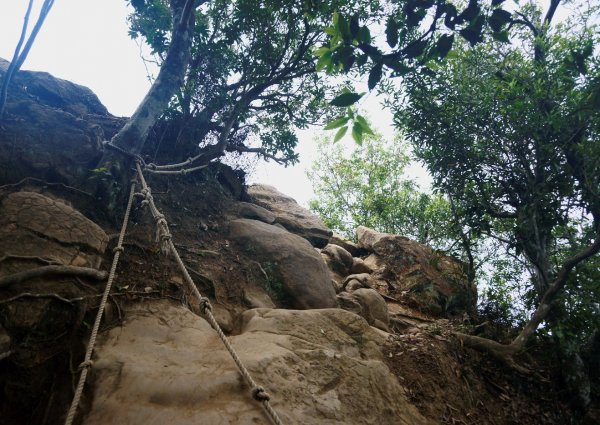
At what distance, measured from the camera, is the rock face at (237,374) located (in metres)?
2.14

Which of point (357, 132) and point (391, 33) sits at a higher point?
point (391, 33)

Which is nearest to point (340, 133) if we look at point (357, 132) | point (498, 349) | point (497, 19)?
point (357, 132)

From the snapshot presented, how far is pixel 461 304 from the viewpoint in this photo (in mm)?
7227

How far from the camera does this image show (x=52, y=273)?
105 inches

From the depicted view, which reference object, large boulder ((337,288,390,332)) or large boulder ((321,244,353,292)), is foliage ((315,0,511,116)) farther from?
large boulder ((321,244,353,292))

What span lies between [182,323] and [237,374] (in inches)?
37.2

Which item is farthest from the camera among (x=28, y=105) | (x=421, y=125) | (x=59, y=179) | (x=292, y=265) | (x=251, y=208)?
(x=251, y=208)

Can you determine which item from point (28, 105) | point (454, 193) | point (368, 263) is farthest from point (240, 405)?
point (368, 263)

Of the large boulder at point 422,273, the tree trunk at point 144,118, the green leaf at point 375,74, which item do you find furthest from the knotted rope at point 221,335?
the large boulder at point 422,273

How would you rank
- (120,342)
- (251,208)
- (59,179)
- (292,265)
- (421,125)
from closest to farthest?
(120,342) → (59,179) → (292,265) → (421,125) → (251,208)

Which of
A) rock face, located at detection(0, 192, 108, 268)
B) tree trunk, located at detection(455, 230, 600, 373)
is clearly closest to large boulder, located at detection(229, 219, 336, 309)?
tree trunk, located at detection(455, 230, 600, 373)

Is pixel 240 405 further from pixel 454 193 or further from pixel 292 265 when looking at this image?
pixel 454 193

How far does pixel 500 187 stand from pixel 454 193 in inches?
29.2

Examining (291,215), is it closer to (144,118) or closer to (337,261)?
(337,261)
